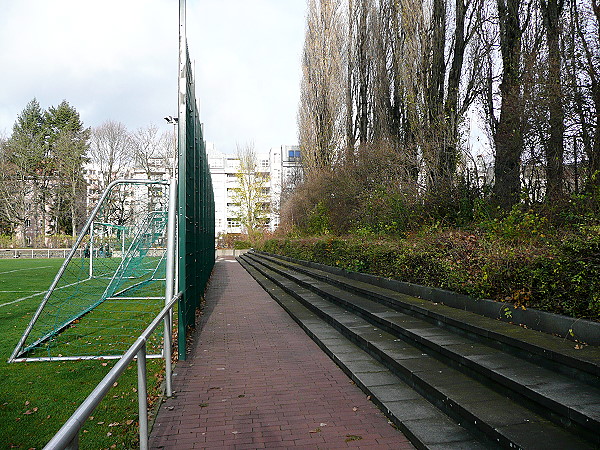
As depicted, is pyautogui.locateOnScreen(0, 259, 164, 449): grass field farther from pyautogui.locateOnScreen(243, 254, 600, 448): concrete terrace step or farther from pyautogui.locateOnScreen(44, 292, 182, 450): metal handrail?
pyautogui.locateOnScreen(243, 254, 600, 448): concrete terrace step

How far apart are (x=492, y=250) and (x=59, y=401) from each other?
17.0 ft

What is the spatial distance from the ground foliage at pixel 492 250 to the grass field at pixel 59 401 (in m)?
3.90

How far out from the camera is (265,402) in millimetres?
4523

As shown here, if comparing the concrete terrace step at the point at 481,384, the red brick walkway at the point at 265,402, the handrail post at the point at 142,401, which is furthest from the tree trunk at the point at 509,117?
the handrail post at the point at 142,401

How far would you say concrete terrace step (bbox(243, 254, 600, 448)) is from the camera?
3.01 metres

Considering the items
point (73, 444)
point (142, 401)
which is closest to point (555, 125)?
point (142, 401)

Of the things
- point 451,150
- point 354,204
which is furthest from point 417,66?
point 354,204

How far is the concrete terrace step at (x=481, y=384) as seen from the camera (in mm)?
3006

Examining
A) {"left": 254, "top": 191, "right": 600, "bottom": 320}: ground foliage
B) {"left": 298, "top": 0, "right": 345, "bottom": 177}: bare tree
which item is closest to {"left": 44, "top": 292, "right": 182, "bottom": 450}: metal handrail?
{"left": 254, "top": 191, "right": 600, "bottom": 320}: ground foliage

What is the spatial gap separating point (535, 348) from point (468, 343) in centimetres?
96

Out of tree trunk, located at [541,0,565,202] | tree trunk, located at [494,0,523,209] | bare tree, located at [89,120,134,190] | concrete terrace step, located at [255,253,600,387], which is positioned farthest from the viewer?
bare tree, located at [89,120,134,190]

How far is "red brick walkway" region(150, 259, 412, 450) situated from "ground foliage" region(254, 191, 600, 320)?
6.61ft

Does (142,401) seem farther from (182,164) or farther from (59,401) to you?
(182,164)

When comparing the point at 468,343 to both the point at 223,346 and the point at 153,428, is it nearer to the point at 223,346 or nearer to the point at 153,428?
the point at 153,428
